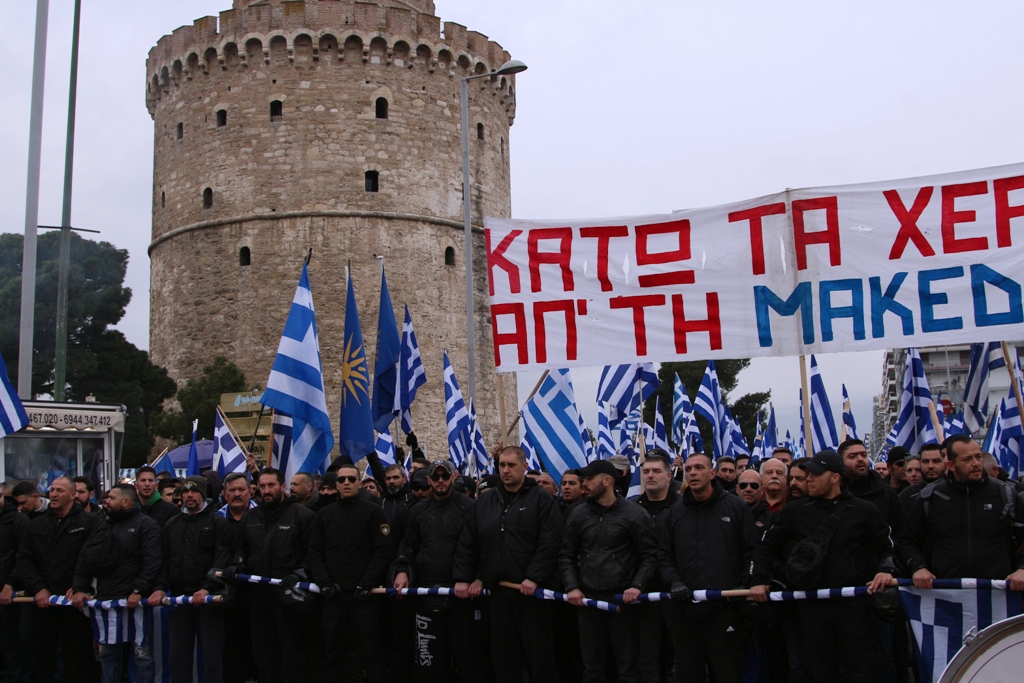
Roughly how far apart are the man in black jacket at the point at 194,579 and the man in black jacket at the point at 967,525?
4691mm

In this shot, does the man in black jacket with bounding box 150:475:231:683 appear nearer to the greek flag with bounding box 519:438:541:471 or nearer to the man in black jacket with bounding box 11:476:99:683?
the man in black jacket with bounding box 11:476:99:683

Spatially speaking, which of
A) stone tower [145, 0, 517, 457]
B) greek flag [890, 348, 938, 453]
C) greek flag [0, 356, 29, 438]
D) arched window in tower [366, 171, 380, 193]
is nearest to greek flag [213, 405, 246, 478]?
greek flag [0, 356, 29, 438]

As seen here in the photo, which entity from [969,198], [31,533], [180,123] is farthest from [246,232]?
[969,198]

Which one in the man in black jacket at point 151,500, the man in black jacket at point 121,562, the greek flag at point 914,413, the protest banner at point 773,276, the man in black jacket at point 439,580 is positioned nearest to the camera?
the protest banner at point 773,276

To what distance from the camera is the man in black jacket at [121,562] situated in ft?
24.9

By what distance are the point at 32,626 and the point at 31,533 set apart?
2.35 feet

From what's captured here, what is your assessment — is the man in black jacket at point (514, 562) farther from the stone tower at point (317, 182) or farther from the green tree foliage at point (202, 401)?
the stone tower at point (317, 182)

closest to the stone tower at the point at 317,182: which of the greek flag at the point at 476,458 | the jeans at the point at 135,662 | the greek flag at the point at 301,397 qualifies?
the greek flag at the point at 476,458

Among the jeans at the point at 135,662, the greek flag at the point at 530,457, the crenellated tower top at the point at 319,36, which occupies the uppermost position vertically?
the crenellated tower top at the point at 319,36

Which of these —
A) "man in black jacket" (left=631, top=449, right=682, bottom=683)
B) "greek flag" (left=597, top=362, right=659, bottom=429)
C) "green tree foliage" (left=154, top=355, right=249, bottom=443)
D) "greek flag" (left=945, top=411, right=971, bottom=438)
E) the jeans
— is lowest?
the jeans

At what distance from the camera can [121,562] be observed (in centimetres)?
764

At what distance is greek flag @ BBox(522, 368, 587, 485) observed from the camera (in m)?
10.2

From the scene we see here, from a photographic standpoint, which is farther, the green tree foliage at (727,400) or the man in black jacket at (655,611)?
the green tree foliage at (727,400)

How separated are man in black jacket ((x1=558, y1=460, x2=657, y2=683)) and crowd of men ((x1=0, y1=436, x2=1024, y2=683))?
0.5 inches
